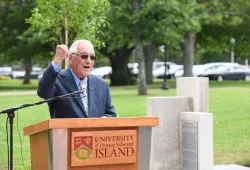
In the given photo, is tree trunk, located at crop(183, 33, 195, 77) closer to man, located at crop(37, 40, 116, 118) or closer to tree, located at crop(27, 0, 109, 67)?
tree, located at crop(27, 0, 109, 67)

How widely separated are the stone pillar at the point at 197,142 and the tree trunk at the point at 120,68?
143 ft

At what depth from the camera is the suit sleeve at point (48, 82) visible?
21.6 feet

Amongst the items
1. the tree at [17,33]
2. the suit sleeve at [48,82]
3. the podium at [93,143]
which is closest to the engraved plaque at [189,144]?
the suit sleeve at [48,82]

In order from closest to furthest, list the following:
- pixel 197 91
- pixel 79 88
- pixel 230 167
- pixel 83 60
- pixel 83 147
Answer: pixel 83 147 → pixel 83 60 → pixel 79 88 → pixel 197 91 → pixel 230 167

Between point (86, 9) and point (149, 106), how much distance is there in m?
6.11

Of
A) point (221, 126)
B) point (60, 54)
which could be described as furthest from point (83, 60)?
point (221, 126)

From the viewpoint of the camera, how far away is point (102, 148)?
6012mm

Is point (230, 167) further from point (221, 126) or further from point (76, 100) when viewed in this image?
point (221, 126)

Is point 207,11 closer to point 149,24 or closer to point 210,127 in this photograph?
point 149,24

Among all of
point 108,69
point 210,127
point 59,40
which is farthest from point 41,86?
point 108,69

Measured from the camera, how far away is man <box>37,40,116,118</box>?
6793 mm

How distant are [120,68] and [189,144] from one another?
146 feet

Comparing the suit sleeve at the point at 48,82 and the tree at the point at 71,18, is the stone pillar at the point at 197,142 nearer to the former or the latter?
the suit sleeve at the point at 48,82

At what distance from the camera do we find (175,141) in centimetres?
1002
